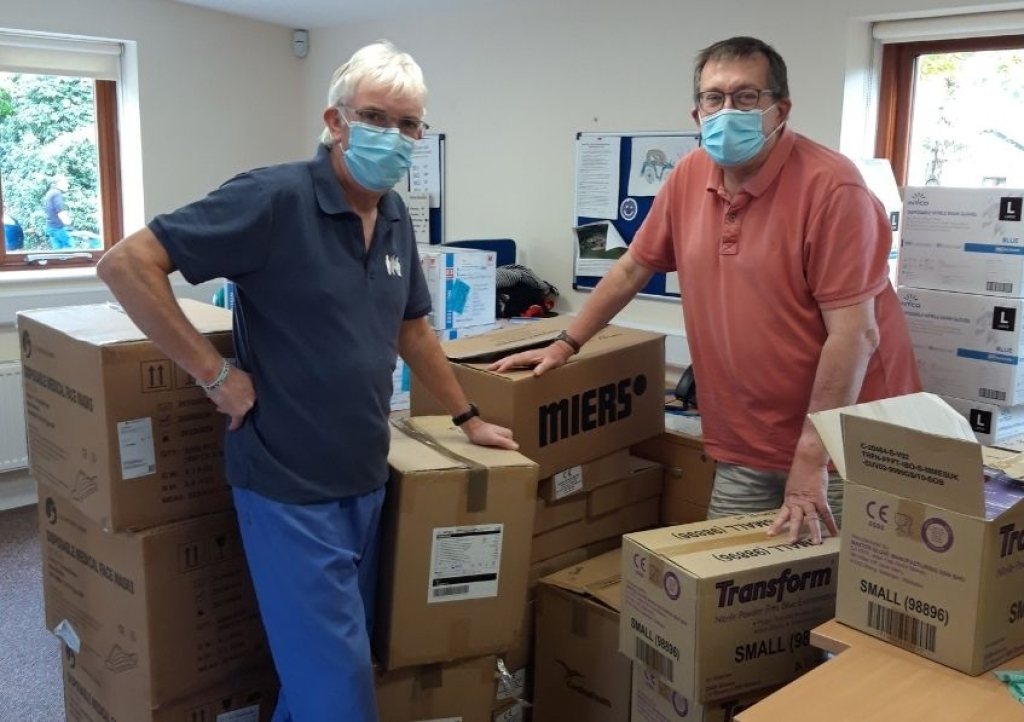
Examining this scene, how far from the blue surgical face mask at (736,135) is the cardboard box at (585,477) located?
85cm

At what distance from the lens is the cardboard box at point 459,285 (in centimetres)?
348

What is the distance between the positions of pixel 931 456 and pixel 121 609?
5.11ft

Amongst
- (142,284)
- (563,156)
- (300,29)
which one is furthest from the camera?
(300,29)

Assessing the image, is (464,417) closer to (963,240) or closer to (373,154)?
(373,154)

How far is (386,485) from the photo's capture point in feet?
6.21

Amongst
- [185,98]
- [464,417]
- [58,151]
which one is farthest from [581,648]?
[58,151]

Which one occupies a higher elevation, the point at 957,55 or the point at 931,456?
the point at 957,55

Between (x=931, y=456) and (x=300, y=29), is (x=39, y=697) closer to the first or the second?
(x=931, y=456)

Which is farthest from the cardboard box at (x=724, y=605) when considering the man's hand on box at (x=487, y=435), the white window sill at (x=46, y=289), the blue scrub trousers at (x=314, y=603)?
the white window sill at (x=46, y=289)

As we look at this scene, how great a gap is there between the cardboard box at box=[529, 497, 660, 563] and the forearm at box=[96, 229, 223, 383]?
3.30 ft

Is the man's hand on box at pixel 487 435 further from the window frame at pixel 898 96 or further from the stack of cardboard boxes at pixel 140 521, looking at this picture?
the window frame at pixel 898 96

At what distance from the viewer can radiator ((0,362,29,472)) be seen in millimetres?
4051

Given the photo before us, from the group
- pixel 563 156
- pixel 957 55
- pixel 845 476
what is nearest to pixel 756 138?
pixel 845 476

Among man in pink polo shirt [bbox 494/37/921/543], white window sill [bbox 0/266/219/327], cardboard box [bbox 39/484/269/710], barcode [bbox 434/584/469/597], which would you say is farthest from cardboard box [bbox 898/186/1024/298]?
white window sill [bbox 0/266/219/327]
